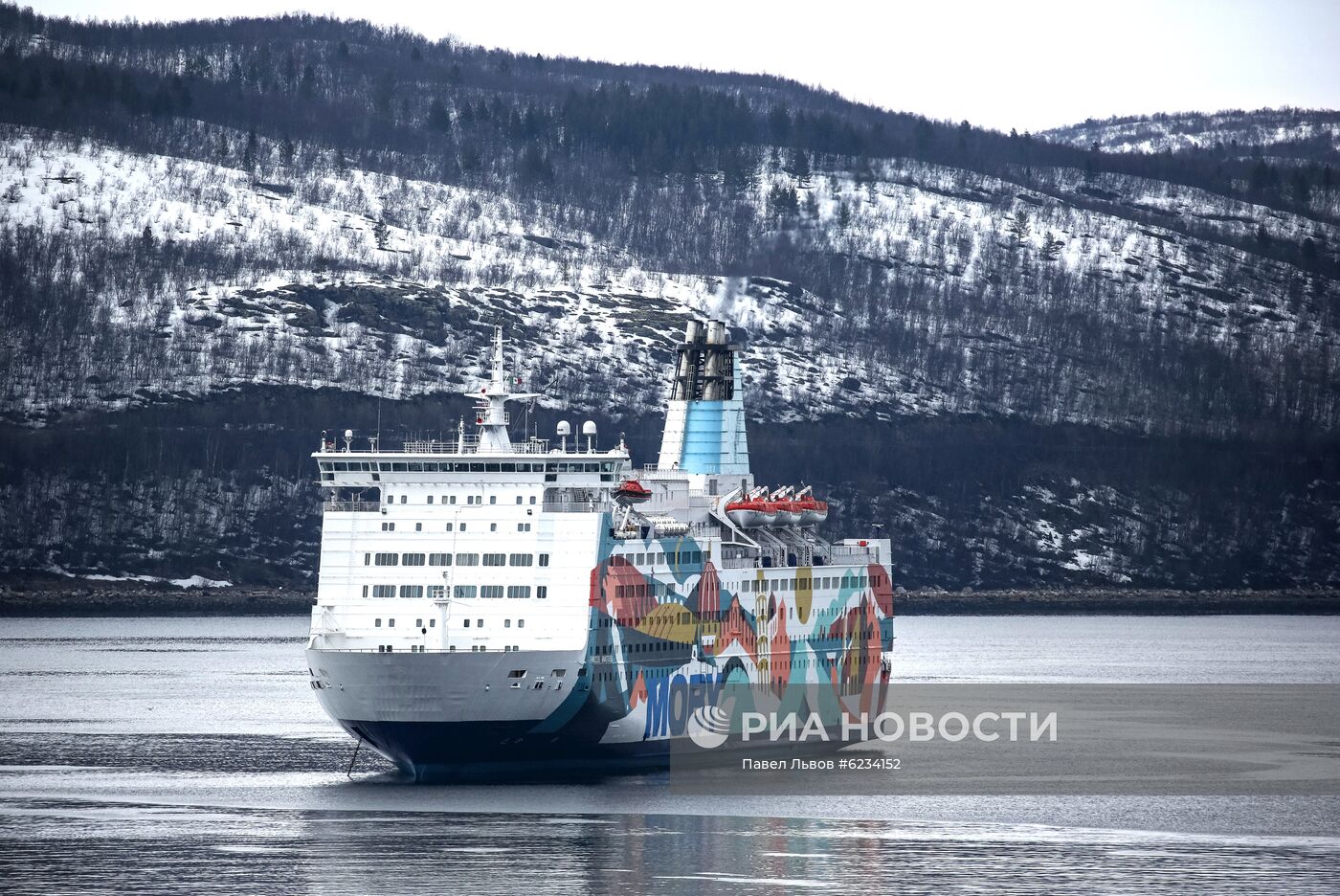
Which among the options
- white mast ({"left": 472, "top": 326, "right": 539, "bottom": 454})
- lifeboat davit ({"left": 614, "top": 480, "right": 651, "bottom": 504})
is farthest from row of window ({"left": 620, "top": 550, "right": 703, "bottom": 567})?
white mast ({"left": 472, "top": 326, "right": 539, "bottom": 454})

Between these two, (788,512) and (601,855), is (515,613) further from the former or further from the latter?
(788,512)

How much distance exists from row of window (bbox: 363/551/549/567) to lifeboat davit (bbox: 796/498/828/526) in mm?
14238

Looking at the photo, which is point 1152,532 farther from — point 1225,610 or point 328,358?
point 328,358

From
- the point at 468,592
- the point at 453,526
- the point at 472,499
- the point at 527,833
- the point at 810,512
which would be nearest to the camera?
the point at 527,833

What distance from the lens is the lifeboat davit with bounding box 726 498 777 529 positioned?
6366 centimetres

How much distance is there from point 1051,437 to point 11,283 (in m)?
88.2

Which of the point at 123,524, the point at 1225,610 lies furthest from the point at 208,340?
the point at 1225,610

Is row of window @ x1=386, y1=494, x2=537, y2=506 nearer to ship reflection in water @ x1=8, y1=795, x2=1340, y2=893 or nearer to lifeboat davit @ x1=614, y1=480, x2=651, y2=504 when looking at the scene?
lifeboat davit @ x1=614, y1=480, x2=651, y2=504

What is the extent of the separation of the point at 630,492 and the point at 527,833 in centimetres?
1153

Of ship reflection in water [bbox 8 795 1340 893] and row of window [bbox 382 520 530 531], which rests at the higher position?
row of window [bbox 382 520 530 531]

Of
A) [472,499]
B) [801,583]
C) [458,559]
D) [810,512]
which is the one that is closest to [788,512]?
[810,512]

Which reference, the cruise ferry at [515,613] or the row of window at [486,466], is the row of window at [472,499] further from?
the row of window at [486,466]

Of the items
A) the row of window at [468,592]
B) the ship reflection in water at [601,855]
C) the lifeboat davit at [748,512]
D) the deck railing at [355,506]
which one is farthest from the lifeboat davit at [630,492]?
the ship reflection in water at [601,855]

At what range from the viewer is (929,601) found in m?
174
